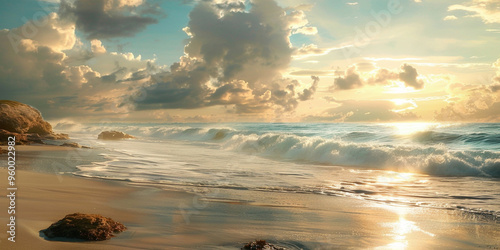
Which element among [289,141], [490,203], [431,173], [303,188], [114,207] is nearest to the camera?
[114,207]

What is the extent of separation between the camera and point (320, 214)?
7.30 metres

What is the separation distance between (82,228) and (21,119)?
23719mm

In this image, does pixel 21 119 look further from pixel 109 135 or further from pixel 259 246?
pixel 259 246

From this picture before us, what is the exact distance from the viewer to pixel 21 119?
79.5 ft

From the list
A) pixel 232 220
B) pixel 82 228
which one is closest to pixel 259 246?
pixel 232 220

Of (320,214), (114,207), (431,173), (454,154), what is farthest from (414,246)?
(454,154)

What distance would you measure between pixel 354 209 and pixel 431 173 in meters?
10.3

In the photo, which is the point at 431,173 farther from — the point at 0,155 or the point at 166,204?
the point at 0,155

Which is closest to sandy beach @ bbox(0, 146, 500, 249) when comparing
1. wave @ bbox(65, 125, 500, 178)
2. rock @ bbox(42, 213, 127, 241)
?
rock @ bbox(42, 213, 127, 241)

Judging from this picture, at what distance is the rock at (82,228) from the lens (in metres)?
4.66

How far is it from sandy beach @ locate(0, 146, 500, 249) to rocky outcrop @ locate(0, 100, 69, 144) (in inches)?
564

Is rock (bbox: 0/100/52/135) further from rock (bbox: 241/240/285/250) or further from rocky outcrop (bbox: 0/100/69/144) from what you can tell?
rock (bbox: 241/240/285/250)

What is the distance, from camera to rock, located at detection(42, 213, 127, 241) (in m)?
4.66

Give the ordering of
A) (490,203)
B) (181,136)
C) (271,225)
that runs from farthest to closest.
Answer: (181,136)
(490,203)
(271,225)
